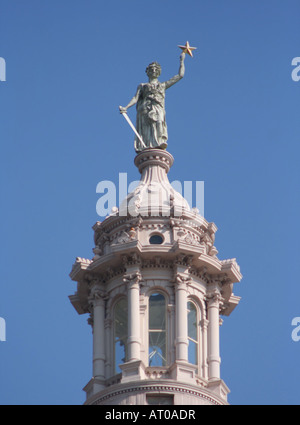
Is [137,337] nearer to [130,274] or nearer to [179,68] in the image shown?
[130,274]

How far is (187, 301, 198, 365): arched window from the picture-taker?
113294 mm

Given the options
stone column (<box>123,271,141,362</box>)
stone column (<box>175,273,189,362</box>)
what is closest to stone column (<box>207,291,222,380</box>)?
stone column (<box>175,273,189,362</box>)

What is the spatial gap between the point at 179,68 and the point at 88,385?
20.5 meters

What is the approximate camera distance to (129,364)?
11050 cm

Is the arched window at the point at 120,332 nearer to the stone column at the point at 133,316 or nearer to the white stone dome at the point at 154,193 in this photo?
the stone column at the point at 133,316

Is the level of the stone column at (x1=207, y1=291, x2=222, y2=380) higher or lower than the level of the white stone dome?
lower

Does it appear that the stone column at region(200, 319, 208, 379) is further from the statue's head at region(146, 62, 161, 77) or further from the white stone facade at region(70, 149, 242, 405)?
the statue's head at region(146, 62, 161, 77)

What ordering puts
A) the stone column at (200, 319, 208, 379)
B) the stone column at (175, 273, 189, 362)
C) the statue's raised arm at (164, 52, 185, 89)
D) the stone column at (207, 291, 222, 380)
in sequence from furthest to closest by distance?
the statue's raised arm at (164, 52, 185, 89), the stone column at (207, 291, 222, 380), the stone column at (200, 319, 208, 379), the stone column at (175, 273, 189, 362)

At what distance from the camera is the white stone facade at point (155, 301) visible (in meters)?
111

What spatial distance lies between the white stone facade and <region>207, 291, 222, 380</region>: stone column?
5cm

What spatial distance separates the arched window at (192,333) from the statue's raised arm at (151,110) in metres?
10.6
